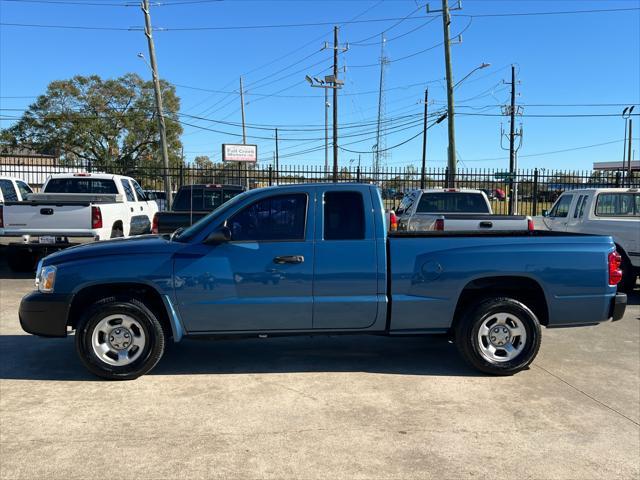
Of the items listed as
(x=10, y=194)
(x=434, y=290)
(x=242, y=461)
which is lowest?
(x=242, y=461)

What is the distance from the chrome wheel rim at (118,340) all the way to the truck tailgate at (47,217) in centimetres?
518

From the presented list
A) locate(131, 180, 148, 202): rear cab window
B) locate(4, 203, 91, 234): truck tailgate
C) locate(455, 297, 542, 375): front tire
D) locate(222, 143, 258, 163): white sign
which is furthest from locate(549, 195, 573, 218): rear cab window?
locate(222, 143, 258, 163): white sign

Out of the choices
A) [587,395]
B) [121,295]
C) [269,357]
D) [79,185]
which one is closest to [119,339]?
[121,295]

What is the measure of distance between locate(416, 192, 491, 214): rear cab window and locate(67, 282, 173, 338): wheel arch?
7804 millimetres

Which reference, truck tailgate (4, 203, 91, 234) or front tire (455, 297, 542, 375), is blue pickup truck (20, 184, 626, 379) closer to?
front tire (455, 297, 542, 375)

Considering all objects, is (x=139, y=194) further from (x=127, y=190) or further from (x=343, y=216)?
(x=343, y=216)

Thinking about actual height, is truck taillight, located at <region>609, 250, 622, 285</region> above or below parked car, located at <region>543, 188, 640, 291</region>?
below

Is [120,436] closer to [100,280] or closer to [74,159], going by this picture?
[100,280]

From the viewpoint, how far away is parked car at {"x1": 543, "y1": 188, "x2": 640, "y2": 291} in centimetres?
898

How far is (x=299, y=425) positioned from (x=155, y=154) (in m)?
43.9

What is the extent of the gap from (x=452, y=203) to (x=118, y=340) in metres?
8.68

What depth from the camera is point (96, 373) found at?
16.4ft

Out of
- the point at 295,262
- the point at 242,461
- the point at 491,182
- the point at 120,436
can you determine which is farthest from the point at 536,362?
the point at 491,182

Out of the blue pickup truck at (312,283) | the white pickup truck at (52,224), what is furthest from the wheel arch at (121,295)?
the white pickup truck at (52,224)
